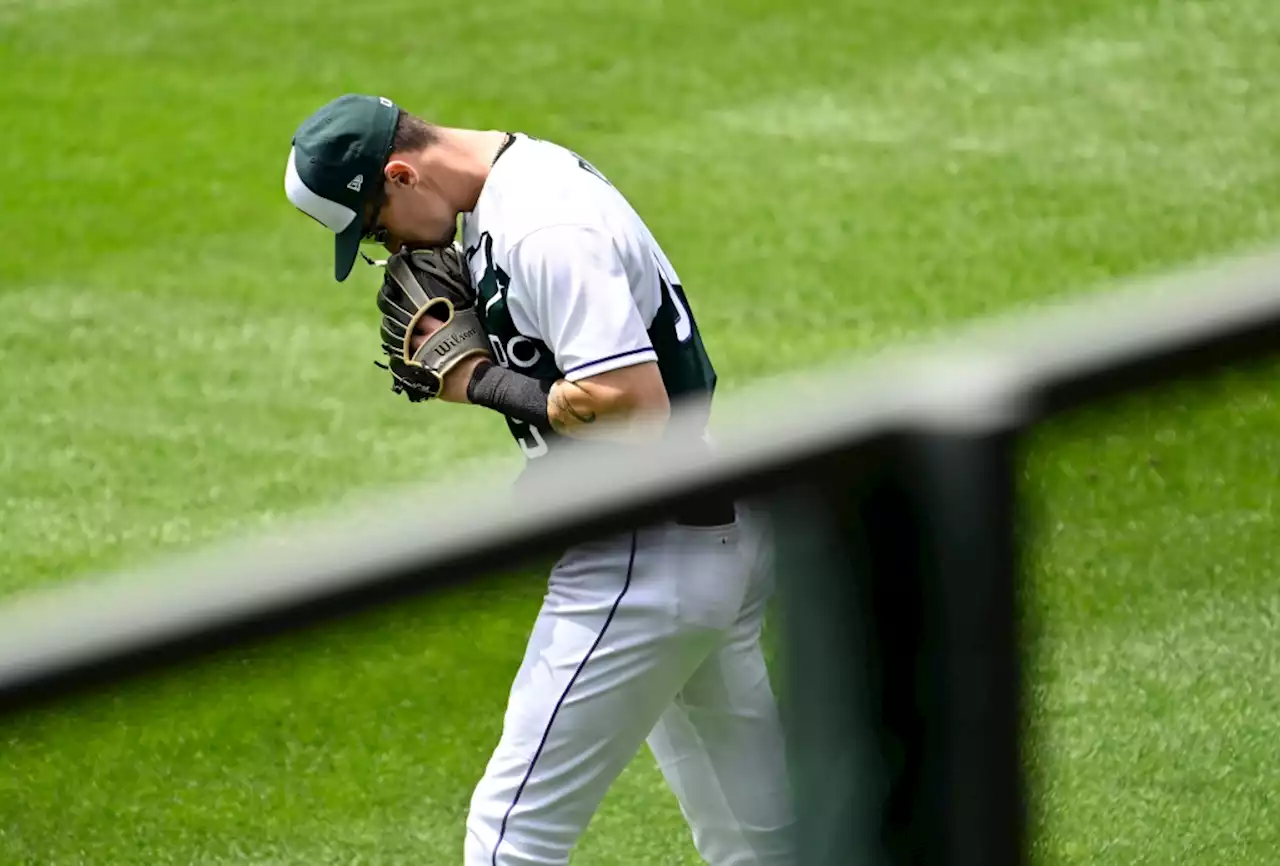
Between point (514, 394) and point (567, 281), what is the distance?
292mm

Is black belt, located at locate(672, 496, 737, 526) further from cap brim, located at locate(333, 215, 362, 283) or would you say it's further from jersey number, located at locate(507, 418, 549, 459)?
cap brim, located at locate(333, 215, 362, 283)

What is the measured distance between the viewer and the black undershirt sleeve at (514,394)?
150 inches

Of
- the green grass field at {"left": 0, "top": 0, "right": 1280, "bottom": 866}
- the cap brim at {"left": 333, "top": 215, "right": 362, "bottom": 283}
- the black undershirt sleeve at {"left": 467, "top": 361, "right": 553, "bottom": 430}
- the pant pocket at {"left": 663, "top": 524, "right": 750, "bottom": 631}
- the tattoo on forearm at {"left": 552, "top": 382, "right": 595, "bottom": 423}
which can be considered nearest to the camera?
the pant pocket at {"left": 663, "top": 524, "right": 750, "bottom": 631}

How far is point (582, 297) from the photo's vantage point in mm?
3615

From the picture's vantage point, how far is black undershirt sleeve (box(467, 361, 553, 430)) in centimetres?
381

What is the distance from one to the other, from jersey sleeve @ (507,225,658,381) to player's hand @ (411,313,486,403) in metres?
0.30

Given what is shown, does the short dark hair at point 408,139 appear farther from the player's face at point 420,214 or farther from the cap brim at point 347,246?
the cap brim at point 347,246

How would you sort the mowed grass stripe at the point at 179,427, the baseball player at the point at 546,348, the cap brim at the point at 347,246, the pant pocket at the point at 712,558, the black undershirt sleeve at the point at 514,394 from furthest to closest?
the mowed grass stripe at the point at 179,427 < the cap brim at the point at 347,246 < the black undershirt sleeve at the point at 514,394 < the baseball player at the point at 546,348 < the pant pocket at the point at 712,558

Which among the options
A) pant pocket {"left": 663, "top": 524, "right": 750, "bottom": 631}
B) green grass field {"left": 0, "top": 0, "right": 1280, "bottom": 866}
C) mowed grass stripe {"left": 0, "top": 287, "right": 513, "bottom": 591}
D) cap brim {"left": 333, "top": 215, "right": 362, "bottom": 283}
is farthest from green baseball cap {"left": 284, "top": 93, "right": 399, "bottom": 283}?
mowed grass stripe {"left": 0, "top": 287, "right": 513, "bottom": 591}

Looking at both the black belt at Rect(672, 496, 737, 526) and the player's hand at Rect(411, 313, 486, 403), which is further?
the player's hand at Rect(411, 313, 486, 403)

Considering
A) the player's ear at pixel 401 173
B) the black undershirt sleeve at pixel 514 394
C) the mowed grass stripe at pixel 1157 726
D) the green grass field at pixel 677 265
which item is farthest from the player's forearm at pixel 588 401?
the mowed grass stripe at pixel 1157 726

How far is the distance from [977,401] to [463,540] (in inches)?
13.5

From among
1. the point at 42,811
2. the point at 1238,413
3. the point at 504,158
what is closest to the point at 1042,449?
the point at 1238,413

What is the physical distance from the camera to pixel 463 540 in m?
1.33
